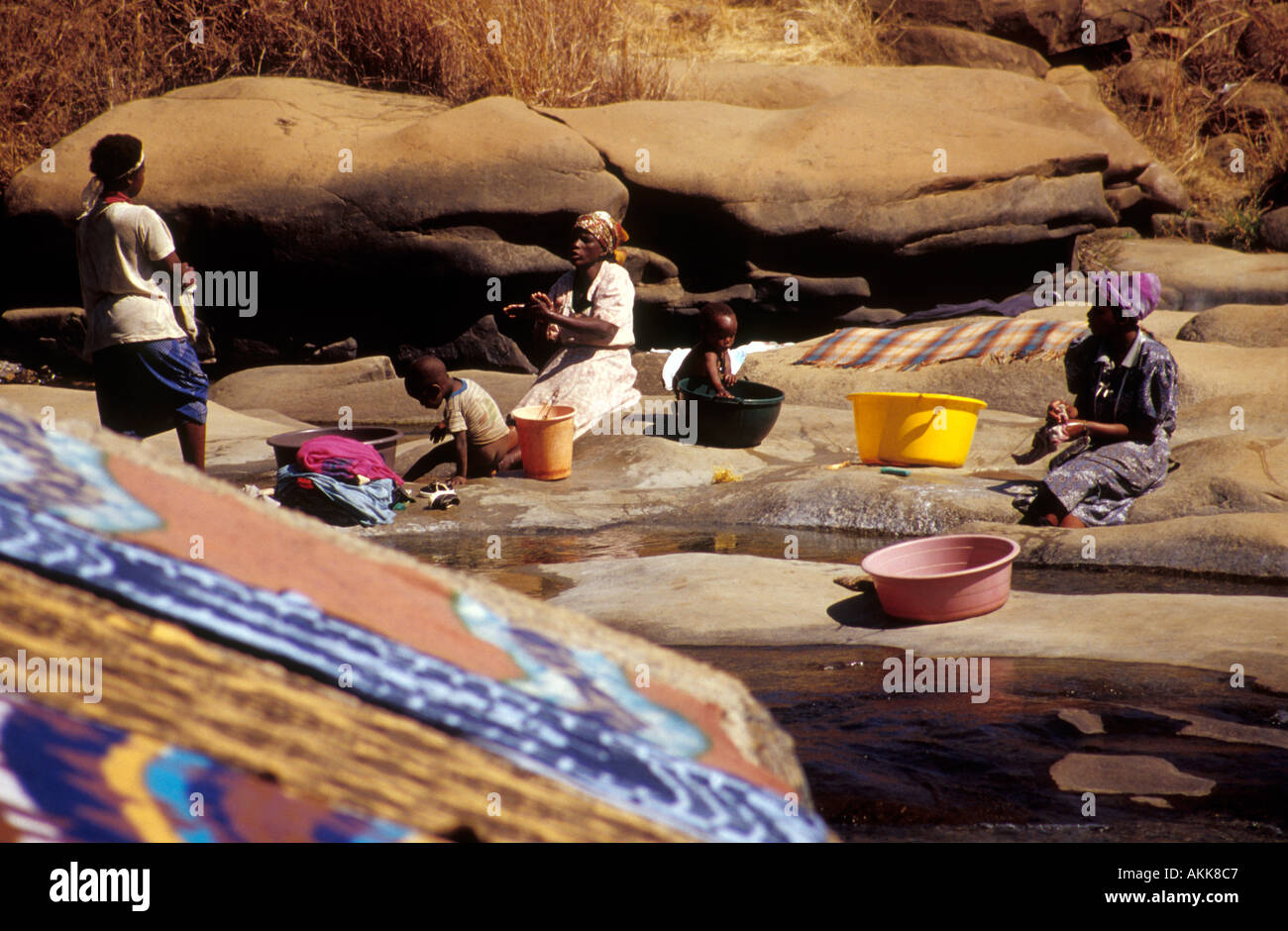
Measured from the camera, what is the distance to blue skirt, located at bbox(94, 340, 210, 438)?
Answer: 565 centimetres

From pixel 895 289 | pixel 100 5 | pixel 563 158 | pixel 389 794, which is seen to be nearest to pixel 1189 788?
pixel 389 794

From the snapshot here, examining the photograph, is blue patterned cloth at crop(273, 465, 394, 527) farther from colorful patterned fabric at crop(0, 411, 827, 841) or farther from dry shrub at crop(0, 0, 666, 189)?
dry shrub at crop(0, 0, 666, 189)

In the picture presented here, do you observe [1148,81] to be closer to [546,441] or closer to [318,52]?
[318,52]

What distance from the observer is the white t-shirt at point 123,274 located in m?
5.48

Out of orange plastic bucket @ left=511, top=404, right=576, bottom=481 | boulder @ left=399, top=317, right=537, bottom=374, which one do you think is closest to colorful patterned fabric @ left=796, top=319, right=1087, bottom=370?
boulder @ left=399, top=317, right=537, bottom=374

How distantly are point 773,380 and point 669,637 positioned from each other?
5836mm

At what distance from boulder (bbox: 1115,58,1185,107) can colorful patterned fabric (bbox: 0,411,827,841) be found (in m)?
19.3

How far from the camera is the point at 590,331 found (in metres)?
7.74

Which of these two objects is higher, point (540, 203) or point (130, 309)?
point (540, 203)

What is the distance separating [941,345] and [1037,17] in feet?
35.0

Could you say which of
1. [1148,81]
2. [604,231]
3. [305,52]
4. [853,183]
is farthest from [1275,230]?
[305,52]

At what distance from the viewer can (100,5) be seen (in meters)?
14.1

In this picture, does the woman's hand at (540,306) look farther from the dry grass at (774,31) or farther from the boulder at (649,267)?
the dry grass at (774,31)
